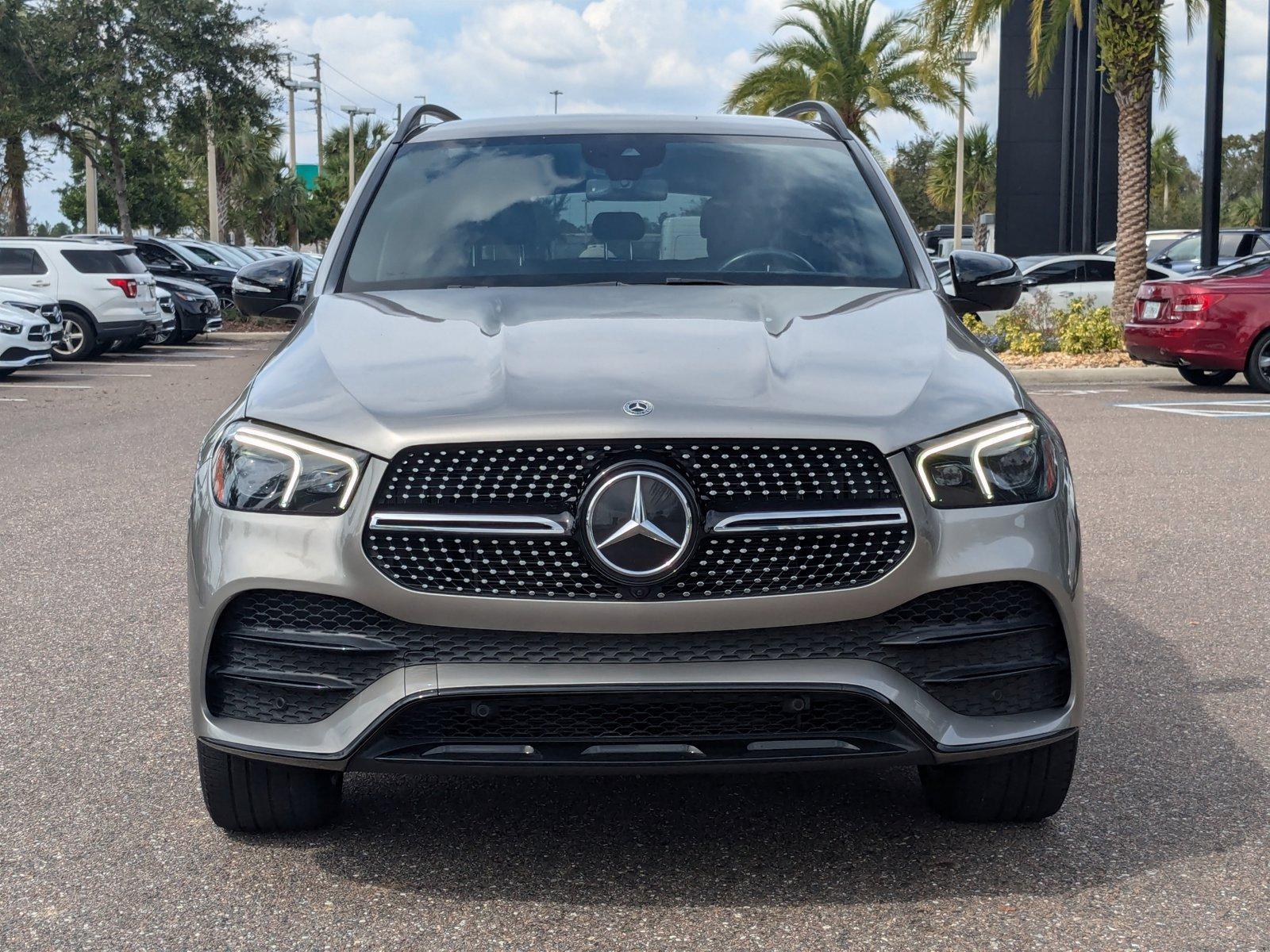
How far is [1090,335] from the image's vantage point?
63.2 ft

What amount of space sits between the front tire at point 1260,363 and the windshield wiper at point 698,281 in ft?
40.5

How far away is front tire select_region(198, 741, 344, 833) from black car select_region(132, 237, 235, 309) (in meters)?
26.1

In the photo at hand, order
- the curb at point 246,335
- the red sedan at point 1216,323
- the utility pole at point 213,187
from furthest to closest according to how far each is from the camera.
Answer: the utility pole at point 213,187 < the curb at point 246,335 < the red sedan at point 1216,323

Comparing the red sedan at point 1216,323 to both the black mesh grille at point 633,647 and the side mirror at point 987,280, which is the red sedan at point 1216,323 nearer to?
the side mirror at point 987,280

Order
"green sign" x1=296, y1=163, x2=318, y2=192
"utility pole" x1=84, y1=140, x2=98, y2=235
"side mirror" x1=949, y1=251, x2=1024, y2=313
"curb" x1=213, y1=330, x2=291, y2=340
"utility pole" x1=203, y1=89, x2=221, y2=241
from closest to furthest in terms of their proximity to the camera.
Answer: "side mirror" x1=949, y1=251, x2=1024, y2=313, "curb" x1=213, y1=330, x2=291, y2=340, "utility pole" x1=203, y1=89, x2=221, y2=241, "utility pole" x1=84, y1=140, x2=98, y2=235, "green sign" x1=296, y1=163, x2=318, y2=192

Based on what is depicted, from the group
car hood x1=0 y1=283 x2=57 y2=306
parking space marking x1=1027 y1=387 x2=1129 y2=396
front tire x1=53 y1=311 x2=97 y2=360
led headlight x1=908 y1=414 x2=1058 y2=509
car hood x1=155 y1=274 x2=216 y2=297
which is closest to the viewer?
led headlight x1=908 y1=414 x2=1058 y2=509

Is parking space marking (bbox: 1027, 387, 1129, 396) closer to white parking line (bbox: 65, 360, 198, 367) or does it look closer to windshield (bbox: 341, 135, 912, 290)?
white parking line (bbox: 65, 360, 198, 367)

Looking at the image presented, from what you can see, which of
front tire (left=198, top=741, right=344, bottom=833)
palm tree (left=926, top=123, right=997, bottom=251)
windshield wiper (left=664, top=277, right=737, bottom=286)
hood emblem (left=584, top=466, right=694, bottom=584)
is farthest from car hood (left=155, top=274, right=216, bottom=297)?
palm tree (left=926, top=123, right=997, bottom=251)

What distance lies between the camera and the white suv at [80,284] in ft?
71.9

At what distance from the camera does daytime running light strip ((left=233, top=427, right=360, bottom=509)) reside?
120 inches

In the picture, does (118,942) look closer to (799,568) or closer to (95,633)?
(799,568)

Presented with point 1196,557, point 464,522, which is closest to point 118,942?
point 464,522

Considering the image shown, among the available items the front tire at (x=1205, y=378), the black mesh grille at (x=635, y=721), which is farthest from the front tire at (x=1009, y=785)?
the front tire at (x=1205, y=378)

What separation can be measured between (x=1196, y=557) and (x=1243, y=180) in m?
96.1
